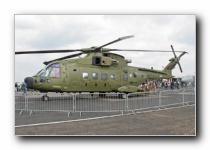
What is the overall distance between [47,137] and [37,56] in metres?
2.78

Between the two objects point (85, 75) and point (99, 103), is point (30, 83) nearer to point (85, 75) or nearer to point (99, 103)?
point (85, 75)

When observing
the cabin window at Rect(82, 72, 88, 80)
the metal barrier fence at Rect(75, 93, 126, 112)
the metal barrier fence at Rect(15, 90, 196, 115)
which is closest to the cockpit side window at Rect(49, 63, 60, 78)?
the cabin window at Rect(82, 72, 88, 80)

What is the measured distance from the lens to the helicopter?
13.0m

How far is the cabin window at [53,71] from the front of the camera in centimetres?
1305

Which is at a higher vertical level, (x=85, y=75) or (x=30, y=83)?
(x=85, y=75)

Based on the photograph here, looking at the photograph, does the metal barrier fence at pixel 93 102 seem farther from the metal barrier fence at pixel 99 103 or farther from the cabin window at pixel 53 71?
the cabin window at pixel 53 71

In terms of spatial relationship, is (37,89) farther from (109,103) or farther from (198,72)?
(198,72)

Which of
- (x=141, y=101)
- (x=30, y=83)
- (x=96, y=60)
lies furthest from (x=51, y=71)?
(x=141, y=101)

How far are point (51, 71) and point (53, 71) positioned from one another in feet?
0.38

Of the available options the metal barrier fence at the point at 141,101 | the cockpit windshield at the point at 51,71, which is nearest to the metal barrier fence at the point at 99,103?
the metal barrier fence at the point at 141,101

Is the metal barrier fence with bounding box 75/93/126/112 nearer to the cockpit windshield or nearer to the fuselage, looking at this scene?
the fuselage

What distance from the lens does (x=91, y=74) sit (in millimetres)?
14375
